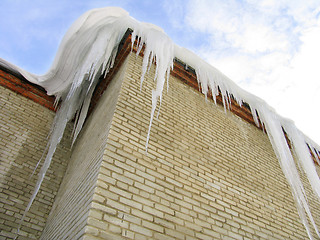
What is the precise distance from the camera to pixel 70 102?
439 centimetres

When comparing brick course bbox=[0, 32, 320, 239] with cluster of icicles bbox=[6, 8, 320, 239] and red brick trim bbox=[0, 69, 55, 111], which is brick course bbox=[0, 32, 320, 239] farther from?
cluster of icicles bbox=[6, 8, 320, 239]

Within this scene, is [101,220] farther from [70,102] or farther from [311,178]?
[311,178]

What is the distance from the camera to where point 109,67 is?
4.22m

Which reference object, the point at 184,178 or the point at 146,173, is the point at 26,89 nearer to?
the point at 146,173

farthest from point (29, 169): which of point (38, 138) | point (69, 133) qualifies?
point (69, 133)

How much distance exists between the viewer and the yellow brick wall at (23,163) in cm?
321

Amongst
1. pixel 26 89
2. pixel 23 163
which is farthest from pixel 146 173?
pixel 26 89

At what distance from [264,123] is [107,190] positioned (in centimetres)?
344

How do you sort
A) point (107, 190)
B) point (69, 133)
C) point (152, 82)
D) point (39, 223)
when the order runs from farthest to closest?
point (69, 133) → point (152, 82) → point (39, 223) → point (107, 190)

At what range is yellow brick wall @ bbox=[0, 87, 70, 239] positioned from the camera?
3.21m

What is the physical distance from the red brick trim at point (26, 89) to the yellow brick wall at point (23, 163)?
0.31 feet

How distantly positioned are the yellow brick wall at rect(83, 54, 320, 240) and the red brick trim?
2.04 meters

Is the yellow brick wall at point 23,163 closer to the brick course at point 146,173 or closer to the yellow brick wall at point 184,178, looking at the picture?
the brick course at point 146,173

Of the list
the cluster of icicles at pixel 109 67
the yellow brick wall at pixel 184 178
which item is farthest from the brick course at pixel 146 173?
the cluster of icicles at pixel 109 67
